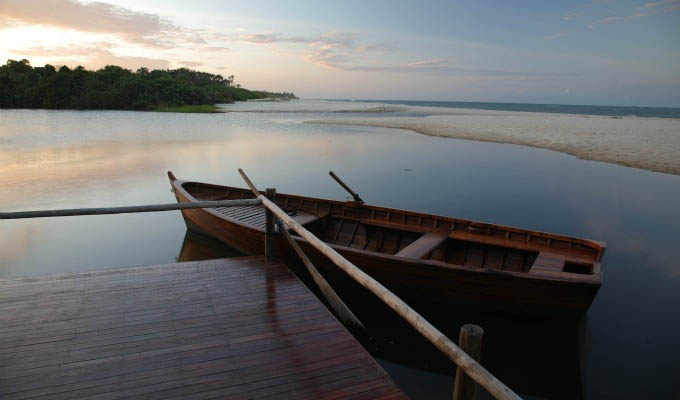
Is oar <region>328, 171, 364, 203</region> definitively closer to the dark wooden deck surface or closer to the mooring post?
the dark wooden deck surface

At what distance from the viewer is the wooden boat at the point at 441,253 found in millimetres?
6148

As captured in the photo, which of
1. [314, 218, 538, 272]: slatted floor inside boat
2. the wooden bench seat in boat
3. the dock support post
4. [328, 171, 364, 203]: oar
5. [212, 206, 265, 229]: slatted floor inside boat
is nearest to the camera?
the dock support post

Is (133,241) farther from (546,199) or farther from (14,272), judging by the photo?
(546,199)

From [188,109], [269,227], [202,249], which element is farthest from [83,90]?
[269,227]

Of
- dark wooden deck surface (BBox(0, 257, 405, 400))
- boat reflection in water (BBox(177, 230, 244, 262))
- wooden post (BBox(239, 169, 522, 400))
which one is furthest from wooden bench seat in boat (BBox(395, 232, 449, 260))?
boat reflection in water (BBox(177, 230, 244, 262))

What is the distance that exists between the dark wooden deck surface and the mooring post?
2.44ft

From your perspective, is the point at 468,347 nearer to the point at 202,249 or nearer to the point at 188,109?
the point at 202,249

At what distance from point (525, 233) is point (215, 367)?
20.5ft

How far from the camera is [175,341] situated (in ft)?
11.8

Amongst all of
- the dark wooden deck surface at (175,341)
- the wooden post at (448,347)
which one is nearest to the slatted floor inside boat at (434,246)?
the dark wooden deck surface at (175,341)

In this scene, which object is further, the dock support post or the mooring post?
the dock support post

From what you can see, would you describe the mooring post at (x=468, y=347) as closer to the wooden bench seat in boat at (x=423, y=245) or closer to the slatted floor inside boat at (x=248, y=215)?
the wooden bench seat in boat at (x=423, y=245)

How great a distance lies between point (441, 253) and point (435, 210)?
700 cm

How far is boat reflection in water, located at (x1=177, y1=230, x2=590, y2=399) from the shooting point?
231 inches
